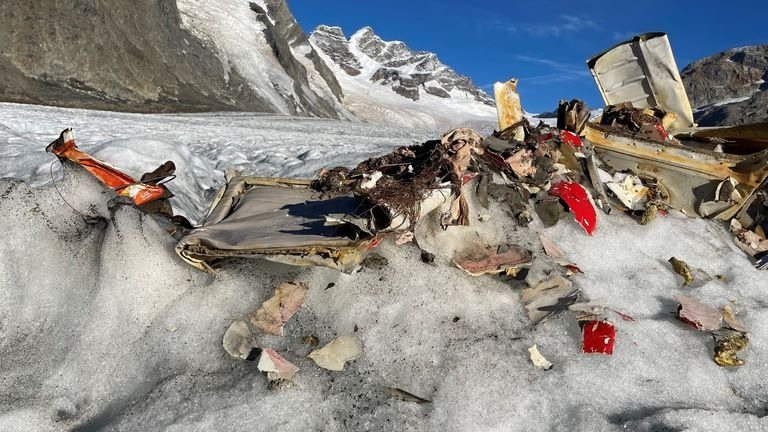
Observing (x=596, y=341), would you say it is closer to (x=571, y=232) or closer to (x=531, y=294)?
(x=531, y=294)

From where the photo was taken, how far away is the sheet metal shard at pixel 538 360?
8.15 ft

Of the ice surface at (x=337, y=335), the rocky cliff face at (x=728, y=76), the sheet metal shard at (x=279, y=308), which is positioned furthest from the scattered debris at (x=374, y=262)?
the rocky cliff face at (x=728, y=76)

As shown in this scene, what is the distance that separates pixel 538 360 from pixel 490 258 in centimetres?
78

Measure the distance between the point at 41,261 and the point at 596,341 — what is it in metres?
3.06

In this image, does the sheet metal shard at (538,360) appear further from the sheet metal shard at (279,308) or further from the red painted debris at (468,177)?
the red painted debris at (468,177)

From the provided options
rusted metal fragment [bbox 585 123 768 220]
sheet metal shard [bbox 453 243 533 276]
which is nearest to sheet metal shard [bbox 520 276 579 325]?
sheet metal shard [bbox 453 243 533 276]

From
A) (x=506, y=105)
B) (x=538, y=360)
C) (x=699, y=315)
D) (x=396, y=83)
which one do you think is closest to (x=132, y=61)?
(x=506, y=105)

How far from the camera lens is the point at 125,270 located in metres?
2.86

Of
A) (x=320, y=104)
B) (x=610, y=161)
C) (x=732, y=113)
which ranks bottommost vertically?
(x=320, y=104)

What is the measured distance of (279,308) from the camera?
8.98 ft

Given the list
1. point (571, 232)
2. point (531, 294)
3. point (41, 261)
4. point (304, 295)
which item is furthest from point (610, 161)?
point (41, 261)

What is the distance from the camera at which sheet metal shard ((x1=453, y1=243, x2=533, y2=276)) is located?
3031mm

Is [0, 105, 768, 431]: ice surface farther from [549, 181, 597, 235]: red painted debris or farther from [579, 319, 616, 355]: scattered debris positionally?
[549, 181, 597, 235]: red painted debris

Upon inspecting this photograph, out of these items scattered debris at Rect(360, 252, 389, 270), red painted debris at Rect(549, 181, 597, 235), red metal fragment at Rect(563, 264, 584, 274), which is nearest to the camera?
scattered debris at Rect(360, 252, 389, 270)
